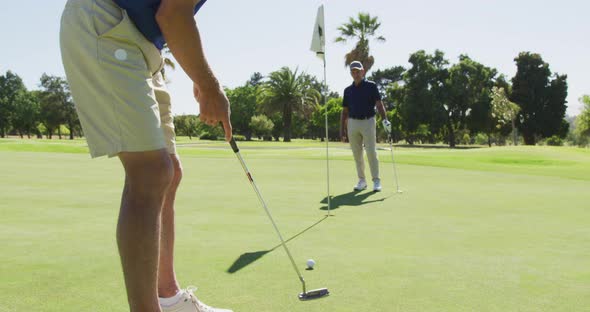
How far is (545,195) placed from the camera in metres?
7.65

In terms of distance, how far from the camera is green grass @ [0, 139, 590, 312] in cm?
269

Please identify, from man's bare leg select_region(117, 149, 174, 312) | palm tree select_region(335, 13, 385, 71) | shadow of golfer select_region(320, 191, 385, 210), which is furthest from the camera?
palm tree select_region(335, 13, 385, 71)

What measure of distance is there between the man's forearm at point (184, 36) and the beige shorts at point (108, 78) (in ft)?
0.55

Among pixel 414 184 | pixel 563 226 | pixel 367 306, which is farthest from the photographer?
pixel 414 184

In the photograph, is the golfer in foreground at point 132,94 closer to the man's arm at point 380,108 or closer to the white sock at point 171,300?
the white sock at point 171,300

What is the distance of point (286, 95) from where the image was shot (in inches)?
2618

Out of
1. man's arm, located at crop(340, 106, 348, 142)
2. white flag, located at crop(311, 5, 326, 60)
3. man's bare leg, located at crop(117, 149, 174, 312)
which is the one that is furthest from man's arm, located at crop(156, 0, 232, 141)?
man's arm, located at crop(340, 106, 348, 142)

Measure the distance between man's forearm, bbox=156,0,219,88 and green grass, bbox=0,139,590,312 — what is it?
1.21 m

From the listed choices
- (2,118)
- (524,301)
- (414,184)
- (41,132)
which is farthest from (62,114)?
(524,301)

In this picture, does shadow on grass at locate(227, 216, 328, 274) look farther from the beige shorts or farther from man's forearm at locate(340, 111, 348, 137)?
man's forearm at locate(340, 111, 348, 137)

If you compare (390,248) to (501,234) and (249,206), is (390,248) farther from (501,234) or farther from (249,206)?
(249,206)

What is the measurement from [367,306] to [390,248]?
143cm

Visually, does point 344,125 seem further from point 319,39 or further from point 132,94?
point 132,94

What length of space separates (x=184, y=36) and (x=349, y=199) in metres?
5.66
